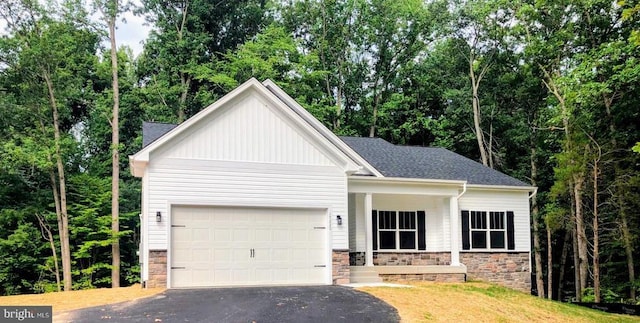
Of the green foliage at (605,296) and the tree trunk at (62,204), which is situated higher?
the tree trunk at (62,204)

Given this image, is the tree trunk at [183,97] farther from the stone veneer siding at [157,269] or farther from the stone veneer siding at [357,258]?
the stone veneer siding at [157,269]

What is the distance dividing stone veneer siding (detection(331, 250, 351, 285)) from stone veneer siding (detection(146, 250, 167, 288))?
424 centimetres

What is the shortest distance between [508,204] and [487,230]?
1.24m

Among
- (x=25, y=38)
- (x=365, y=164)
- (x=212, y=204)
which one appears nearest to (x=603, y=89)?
(x=365, y=164)

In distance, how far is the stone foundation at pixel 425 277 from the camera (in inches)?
674

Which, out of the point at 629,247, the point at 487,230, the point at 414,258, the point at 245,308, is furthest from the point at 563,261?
the point at 245,308

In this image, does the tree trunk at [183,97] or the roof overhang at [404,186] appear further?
the tree trunk at [183,97]

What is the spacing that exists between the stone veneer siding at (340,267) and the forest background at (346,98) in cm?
866

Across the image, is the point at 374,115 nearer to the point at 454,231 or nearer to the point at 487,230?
the point at 487,230

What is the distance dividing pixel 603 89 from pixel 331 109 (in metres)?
13.8

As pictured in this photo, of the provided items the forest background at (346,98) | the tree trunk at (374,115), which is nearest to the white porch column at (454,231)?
the forest background at (346,98)

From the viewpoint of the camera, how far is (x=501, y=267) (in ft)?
64.1

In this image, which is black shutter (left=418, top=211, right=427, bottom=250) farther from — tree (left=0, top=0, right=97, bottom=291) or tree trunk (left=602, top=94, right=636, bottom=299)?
tree (left=0, top=0, right=97, bottom=291)

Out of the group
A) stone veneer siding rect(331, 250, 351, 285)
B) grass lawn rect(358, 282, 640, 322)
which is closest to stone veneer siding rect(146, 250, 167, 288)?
stone veneer siding rect(331, 250, 351, 285)
